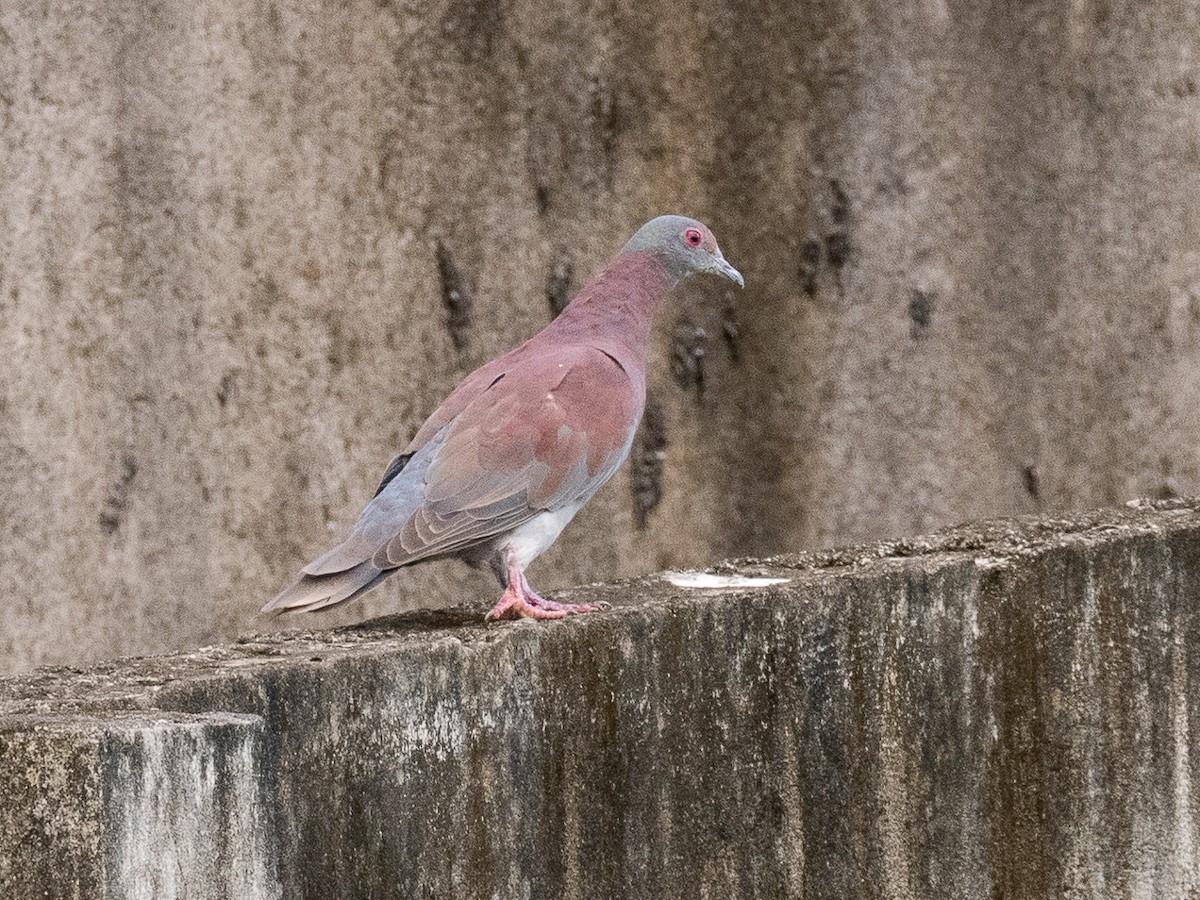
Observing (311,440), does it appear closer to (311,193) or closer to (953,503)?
(311,193)

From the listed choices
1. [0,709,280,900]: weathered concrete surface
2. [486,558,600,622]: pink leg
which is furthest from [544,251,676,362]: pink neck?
[0,709,280,900]: weathered concrete surface

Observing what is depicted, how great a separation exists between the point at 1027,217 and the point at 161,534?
262 centimetres

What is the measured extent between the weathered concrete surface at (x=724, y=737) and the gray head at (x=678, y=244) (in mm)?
684

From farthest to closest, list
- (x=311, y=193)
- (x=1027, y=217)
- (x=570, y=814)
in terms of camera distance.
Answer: (x=1027, y=217), (x=311, y=193), (x=570, y=814)

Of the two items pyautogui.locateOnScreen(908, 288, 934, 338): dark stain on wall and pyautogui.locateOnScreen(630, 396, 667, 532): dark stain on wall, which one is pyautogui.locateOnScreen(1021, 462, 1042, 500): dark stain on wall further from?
pyautogui.locateOnScreen(630, 396, 667, 532): dark stain on wall

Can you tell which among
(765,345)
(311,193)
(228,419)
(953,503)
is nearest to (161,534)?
(228,419)

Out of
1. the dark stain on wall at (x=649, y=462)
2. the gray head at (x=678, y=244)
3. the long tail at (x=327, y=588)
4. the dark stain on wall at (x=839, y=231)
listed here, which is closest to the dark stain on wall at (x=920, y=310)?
the dark stain on wall at (x=839, y=231)

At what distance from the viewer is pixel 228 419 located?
4711mm

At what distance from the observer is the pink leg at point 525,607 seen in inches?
129

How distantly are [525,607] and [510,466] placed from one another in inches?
11.2

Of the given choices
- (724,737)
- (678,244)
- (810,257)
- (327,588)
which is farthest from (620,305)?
(810,257)

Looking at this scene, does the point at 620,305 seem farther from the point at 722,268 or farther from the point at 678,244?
the point at 722,268

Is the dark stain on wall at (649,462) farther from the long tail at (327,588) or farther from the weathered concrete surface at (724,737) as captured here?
the long tail at (327,588)

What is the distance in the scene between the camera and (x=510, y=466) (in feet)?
11.2
